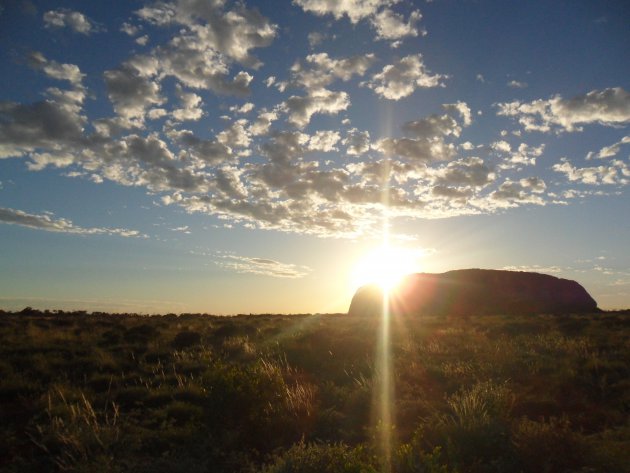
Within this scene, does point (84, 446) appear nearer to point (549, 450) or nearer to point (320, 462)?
point (320, 462)

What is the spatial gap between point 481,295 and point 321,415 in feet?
208

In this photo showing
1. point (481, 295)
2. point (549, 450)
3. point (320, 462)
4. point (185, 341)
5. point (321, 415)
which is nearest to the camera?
point (320, 462)

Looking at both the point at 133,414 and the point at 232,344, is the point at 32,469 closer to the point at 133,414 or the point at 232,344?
the point at 133,414

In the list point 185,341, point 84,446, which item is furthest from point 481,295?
point 84,446

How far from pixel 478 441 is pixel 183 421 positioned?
4907 millimetres

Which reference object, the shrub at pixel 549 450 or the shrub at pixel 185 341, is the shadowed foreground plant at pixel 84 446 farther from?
the shrub at pixel 185 341

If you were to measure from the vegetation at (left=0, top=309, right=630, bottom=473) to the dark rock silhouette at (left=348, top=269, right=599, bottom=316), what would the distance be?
Answer: 49302mm

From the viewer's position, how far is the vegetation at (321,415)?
5520 millimetres

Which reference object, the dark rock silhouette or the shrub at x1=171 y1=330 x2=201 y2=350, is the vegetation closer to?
the shrub at x1=171 y1=330 x2=201 y2=350

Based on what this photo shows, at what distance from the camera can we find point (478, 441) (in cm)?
600

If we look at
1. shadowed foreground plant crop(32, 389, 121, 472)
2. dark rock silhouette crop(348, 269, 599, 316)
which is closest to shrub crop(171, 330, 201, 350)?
shadowed foreground plant crop(32, 389, 121, 472)

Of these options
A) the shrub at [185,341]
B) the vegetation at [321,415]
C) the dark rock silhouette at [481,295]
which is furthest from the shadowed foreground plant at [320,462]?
the dark rock silhouette at [481,295]

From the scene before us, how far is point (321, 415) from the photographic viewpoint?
773cm

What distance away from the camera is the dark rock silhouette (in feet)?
207
